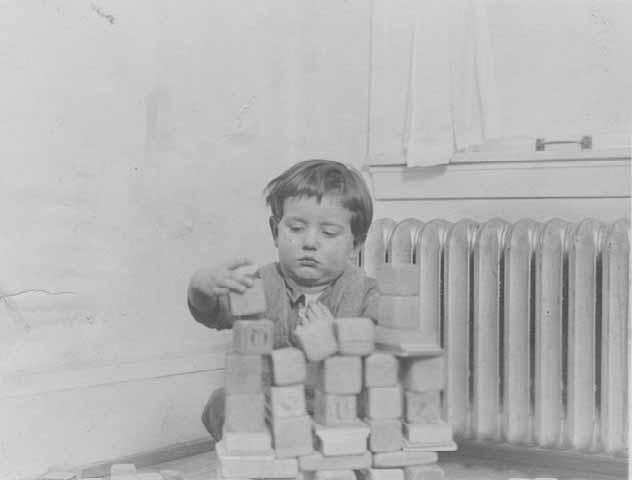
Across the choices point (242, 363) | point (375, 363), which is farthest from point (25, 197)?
point (375, 363)

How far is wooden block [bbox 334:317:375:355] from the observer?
119 cm

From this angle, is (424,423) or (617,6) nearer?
(424,423)

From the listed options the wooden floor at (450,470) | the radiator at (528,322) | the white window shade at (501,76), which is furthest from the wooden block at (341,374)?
the white window shade at (501,76)

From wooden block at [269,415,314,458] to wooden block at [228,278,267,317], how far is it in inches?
6.2

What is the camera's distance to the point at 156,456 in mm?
1905

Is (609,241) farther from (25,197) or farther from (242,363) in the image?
(25,197)

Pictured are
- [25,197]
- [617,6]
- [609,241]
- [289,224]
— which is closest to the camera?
[289,224]

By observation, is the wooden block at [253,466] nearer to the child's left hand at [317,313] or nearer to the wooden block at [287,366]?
the wooden block at [287,366]

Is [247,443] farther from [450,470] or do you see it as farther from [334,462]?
[450,470]

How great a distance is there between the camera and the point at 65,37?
1.72m

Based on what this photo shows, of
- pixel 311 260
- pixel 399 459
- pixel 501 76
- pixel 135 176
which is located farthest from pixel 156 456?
pixel 501 76

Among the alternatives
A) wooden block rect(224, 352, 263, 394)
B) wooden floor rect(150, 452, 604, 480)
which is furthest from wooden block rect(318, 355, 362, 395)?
wooden floor rect(150, 452, 604, 480)

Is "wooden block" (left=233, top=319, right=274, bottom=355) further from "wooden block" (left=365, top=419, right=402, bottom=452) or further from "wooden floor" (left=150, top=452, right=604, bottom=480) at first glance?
"wooden floor" (left=150, top=452, right=604, bottom=480)

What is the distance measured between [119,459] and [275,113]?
945 mm
